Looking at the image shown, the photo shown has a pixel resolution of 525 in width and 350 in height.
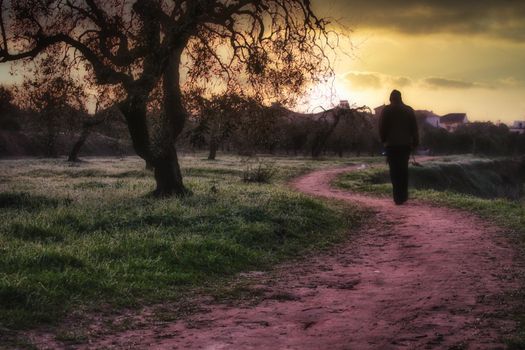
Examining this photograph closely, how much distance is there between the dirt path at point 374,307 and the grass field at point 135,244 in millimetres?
1072

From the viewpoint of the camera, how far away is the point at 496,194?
49.5 metres

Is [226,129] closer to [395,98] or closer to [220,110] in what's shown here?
[220,110]

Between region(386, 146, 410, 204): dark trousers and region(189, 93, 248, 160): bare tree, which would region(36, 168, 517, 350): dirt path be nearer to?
region(386, 146, 410, 204): dark trousers

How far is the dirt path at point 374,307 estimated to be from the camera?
5.51m

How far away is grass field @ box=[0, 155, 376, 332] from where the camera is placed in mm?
7160

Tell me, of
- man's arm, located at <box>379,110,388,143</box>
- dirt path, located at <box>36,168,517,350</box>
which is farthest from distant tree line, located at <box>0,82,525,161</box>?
dirt path, located at <box>36,168,517,350</box>

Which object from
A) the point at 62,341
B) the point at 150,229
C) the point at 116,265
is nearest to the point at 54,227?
the point at 150,229

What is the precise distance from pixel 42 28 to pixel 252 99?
721 cm

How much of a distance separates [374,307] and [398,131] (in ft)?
31.8

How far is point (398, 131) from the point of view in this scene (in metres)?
15.5

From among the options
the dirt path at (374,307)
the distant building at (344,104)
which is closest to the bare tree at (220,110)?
the dirt path at (374,307)

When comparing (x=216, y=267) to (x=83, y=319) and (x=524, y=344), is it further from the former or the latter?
(x=524, y=344)

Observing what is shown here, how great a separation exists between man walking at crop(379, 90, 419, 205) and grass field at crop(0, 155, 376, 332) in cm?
193

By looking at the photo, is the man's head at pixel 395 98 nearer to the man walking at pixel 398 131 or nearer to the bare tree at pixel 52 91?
the man walking at pixel 398 131
